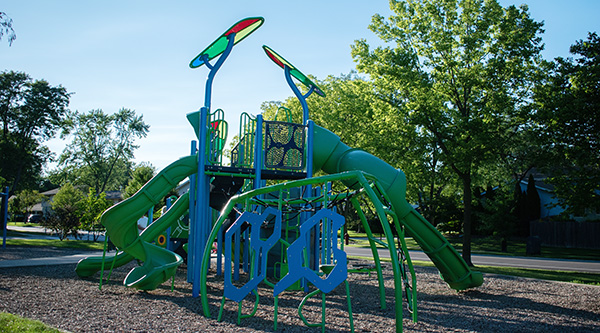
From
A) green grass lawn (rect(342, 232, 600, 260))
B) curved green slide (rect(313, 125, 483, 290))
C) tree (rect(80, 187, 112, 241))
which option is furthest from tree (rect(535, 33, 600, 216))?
tree (rect(80, 187, 112, 241))

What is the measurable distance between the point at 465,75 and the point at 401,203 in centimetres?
829

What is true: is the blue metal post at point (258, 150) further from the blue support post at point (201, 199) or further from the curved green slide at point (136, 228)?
the curved green slide at point (136, 228)

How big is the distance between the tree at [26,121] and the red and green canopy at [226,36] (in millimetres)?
32268

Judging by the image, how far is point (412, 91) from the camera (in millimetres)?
16719

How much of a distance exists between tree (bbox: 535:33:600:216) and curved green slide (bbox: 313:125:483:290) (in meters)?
3.22

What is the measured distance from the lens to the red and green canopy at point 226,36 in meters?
10.2

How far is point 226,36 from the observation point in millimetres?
10242

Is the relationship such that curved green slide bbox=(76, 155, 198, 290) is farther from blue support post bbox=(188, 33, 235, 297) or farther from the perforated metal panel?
the perforated metal panel

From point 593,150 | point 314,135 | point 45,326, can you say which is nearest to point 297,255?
point 45,326

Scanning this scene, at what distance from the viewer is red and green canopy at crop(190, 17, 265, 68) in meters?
10.2

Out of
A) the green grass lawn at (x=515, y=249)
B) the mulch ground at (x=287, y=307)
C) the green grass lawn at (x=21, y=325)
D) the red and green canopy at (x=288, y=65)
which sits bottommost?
the green grass lawn at (x=515, y=249)

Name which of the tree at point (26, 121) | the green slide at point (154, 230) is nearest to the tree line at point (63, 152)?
the tree at point (26, 121)

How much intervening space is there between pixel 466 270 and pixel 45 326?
8.66 meters

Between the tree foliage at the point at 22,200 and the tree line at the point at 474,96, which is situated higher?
the tree line at the point at 474,96
